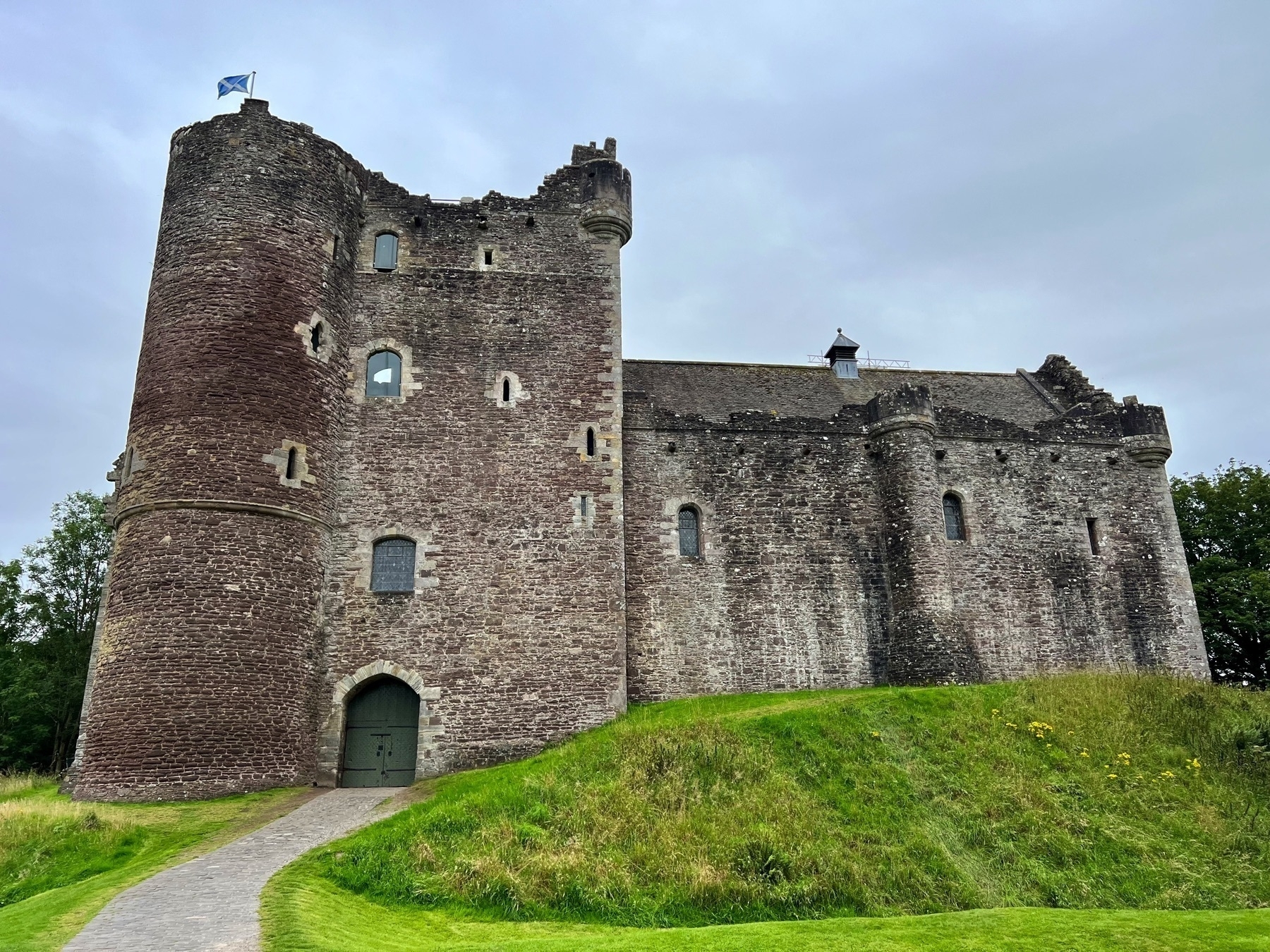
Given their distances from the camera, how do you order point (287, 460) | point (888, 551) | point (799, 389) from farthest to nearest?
point (799, 389) → point (888, 551) → point (287, 460)

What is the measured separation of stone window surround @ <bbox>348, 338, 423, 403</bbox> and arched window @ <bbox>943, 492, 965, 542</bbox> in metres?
14.0

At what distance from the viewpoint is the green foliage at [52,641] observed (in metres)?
32.8

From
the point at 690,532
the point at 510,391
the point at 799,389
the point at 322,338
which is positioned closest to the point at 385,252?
the point at 322,338

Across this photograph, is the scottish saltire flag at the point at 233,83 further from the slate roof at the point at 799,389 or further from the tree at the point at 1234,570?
the tree at the point at 1234,570

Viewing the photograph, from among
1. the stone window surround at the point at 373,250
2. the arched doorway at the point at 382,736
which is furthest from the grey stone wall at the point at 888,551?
the stone window surround at the point at 373,250

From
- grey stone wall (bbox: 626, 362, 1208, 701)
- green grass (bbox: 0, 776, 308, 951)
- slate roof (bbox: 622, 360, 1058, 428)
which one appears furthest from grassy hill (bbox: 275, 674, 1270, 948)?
slate roof (bbox: 622, 360, 1058, 428)

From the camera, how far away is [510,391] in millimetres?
21703

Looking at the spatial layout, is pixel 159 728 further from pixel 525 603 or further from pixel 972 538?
pixel 972 538

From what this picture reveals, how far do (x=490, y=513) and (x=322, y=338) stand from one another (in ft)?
17.7

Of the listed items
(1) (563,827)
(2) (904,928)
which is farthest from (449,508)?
(2) (904,928)

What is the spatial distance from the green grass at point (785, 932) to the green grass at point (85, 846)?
2118 mm

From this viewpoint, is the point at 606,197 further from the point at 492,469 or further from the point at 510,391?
the point at 492,469

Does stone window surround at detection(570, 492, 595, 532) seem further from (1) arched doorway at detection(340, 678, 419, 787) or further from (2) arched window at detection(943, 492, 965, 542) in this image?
(2) arched window at detection(943, 492, 965, 542)

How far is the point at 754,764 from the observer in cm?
1530
